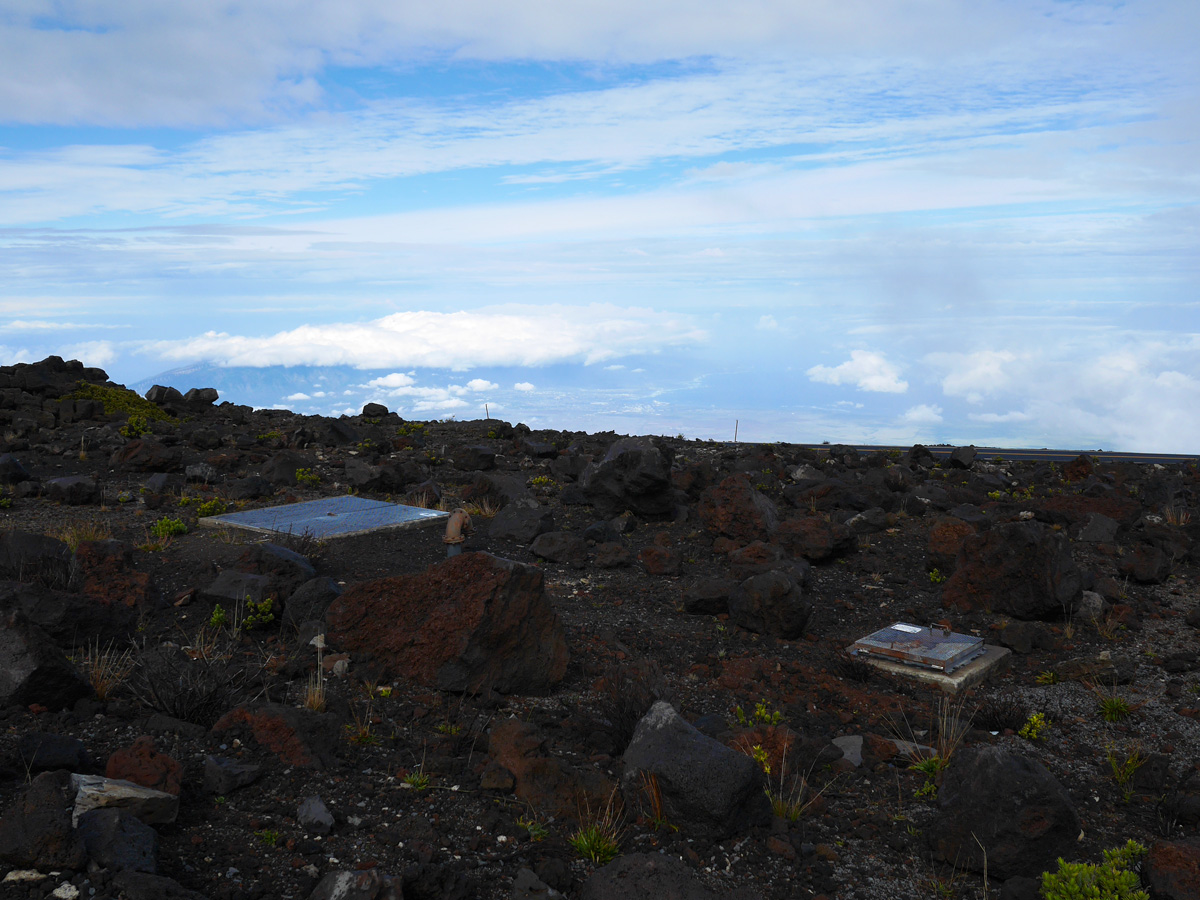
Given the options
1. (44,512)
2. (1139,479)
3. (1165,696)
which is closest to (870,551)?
(1165,696)

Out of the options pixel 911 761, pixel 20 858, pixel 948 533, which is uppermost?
pixel 948 533

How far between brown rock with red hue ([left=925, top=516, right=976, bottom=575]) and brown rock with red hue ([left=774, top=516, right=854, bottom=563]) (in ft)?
2.94

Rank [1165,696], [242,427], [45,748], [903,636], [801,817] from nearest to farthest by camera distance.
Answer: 1. [45,748]
2. [801,817]
3. [1165,696]
4. [903,636]
5. [242,427]

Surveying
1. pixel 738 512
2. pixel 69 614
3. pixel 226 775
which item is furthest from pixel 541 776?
pixel 738 512

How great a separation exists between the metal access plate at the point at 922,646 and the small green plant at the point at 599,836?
3765mm

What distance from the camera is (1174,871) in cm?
365

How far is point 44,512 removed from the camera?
11172mm

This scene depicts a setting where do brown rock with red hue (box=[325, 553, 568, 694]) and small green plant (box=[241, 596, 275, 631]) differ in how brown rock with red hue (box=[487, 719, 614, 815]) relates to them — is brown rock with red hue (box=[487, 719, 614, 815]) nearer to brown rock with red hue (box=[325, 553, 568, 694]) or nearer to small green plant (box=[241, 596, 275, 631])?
brown rock with red hue (box=[325, 553, 568, 694])

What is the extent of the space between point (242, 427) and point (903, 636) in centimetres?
1655

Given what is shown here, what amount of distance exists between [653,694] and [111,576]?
4.38 m

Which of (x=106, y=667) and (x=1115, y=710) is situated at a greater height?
(x=106, y=667)

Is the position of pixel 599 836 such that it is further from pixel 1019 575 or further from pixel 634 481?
pixel 634 481

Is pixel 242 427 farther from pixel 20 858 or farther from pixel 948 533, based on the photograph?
pixel 20 858

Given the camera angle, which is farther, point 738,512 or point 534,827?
point 738,512
